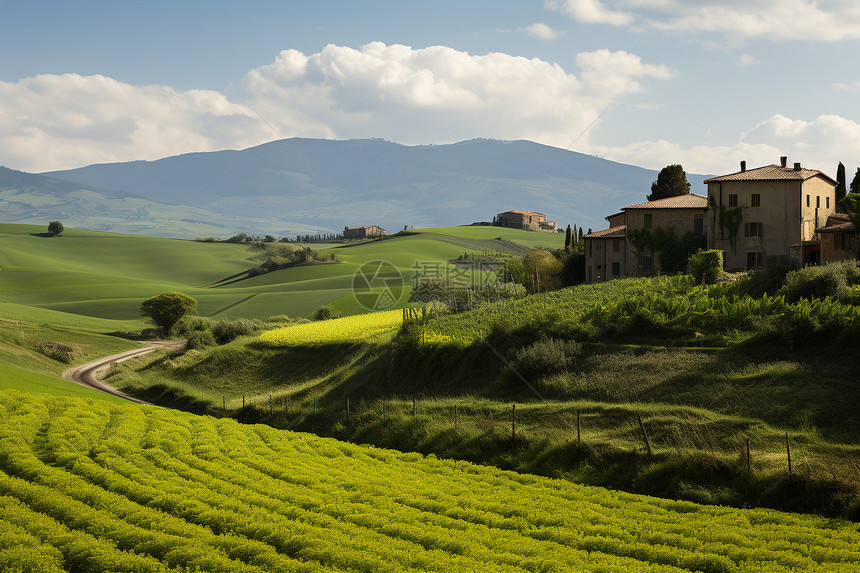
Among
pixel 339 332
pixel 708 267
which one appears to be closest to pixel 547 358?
pixel 708 267

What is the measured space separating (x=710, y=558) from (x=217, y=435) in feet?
68.8

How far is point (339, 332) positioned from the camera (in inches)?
2295

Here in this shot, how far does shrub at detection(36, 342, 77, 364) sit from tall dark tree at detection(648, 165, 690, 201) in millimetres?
61227

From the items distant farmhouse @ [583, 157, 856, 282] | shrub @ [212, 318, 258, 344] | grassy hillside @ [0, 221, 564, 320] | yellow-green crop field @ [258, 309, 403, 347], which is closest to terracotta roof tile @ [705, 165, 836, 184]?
distant farmhouse @ [583, 157, 856, 282]

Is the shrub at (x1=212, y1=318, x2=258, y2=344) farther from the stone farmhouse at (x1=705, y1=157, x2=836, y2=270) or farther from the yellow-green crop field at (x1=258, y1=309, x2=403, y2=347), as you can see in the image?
the stone farmhouse at (x1=705, y1=157, x2=836, y2=270)

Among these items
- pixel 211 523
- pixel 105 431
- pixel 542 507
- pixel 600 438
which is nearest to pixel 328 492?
pixel 211 523

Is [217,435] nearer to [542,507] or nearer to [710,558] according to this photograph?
[542,507]

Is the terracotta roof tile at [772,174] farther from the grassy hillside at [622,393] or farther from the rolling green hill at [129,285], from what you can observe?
the rolling green hill at [129,285]

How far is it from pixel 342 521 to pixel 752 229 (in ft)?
162

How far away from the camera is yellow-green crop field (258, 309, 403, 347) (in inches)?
2153

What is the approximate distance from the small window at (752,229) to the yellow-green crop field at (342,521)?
41.8 meters

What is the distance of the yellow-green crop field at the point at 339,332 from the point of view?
54688mm

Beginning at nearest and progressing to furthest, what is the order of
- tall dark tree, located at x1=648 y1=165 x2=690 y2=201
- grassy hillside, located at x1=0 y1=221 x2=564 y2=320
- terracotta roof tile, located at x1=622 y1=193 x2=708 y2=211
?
terracotta roof tile, located at x1=622 y1=193 x2=708 y2=211 < tall dark tree, located at x1=648 y1=165 x2=690 y2=201 < grassy hillside, located at x1=0 y1=221 x2=564 y2=320

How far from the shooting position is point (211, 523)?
18953 millimetres
